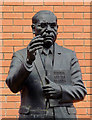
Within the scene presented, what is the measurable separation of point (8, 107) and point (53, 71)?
56.9 inches

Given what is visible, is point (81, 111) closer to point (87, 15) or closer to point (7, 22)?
point (87, 15)

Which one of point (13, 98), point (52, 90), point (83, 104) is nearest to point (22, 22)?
point (13, 98)

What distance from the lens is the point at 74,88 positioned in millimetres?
3521

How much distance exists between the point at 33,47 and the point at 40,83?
34 centimetres

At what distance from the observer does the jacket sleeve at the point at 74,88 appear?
3453 mm

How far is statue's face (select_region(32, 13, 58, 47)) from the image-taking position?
3.55 metres

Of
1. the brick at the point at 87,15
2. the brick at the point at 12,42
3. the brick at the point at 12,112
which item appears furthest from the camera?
the brick at the point at 87,15

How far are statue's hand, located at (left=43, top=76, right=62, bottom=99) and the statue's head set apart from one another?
40 cm

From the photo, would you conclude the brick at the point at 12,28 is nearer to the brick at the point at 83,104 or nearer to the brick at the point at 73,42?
the brick at the point at 73,42

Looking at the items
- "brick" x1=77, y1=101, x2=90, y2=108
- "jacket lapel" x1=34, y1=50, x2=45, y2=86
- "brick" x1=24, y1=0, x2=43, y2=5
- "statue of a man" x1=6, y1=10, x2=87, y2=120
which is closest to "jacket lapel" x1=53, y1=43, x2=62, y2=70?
"statue of a man" x1=6, y1=10, x2=87, y2=120

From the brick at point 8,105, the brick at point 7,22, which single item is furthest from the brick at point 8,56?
the brick at point 8,105

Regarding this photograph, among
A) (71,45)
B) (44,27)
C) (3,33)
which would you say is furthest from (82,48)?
(44,27)

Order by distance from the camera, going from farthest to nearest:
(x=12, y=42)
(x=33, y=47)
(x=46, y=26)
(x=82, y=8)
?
1. (x=82, y=8)
2. (x=12, y=42)
3. (x=46, y=26)
4. (x=33, y=47)

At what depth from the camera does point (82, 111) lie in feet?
15.9
